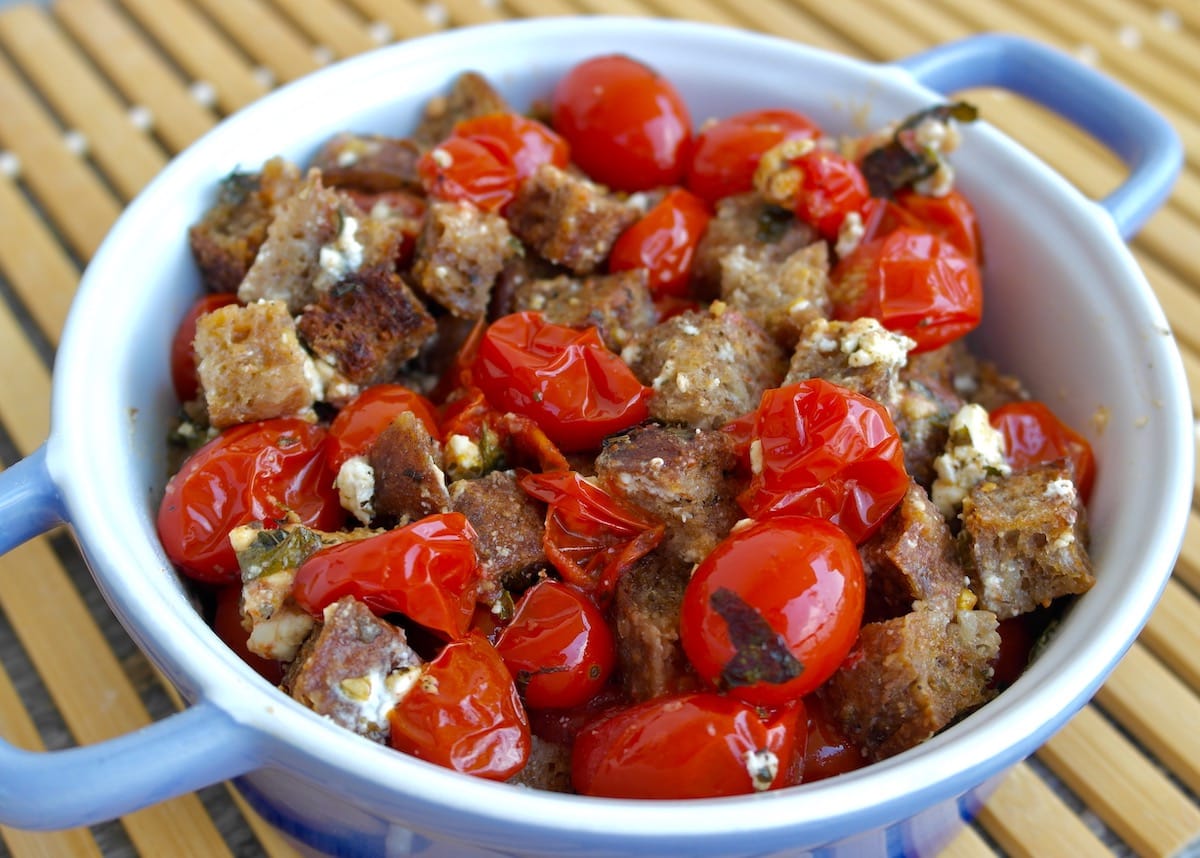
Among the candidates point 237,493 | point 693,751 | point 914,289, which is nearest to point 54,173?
point 237,493

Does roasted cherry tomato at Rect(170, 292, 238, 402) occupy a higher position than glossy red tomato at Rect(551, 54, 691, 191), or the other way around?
glossy red tomato at Rect(551, 54, 691, 191)

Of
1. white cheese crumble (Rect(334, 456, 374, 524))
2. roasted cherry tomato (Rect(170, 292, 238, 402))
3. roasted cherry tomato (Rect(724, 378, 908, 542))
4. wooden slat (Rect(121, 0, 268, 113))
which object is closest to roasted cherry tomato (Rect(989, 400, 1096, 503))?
roasted cherry tomato (Rect(724, 378, 908, 542))

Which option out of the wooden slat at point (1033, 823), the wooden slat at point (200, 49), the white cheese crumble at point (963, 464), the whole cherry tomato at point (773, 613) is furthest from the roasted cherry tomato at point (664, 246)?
the wooden slat at point (200, 49)

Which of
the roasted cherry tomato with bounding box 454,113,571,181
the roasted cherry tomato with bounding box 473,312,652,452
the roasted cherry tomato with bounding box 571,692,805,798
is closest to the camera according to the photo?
the roasted cherry tomato with bounding box 571,692,805,798

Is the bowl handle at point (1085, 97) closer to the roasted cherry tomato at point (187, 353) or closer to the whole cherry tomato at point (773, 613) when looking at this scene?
the whole cherry tomato at point (773, 613)

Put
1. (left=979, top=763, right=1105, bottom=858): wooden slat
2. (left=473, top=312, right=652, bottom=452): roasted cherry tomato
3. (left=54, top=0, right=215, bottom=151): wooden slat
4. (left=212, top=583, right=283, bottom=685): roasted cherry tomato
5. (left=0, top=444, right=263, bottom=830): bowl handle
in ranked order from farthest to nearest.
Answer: (left=54, top=0, right=215, bottom=151): wooden slat < (left=979, top=763, right=1105, bottom=858): wooden slat < (left=473, top=312, right=652, bottom=452): roasted cherry tomato < (left=212, top=583, right=283, bottom=685): roasted cherry tomato < (left=0, top=444, right=263, bottom=830): bowl handle

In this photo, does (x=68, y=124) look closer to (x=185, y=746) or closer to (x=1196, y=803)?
(x=185, y=746)

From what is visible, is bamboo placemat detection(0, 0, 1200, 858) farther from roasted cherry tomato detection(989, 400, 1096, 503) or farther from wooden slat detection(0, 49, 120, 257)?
roasted cherry tomato detection(989, 400, 1096, 503)
